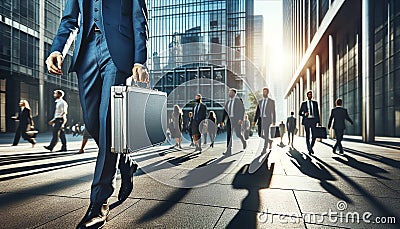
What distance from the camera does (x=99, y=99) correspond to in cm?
240

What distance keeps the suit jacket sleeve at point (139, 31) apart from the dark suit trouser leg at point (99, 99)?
0.68 ft

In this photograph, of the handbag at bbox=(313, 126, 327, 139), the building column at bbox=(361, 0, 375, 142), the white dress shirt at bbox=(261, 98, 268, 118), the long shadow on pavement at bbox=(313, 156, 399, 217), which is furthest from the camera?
the building column at bbox=(361, 0, 375, 142)

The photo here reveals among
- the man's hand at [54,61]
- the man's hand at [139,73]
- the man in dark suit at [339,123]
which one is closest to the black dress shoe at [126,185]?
the man's hand at [139,73]

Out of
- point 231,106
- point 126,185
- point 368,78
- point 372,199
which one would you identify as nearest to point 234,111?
point 231,106

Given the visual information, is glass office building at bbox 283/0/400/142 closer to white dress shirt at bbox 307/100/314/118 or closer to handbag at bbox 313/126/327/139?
handbag at bbox 313/126/327/139

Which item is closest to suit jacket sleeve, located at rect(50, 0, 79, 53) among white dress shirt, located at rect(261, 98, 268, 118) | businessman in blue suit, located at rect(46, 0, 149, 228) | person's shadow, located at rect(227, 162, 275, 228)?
businessman in blue suit, located at rect(46, 0, 149, 228)

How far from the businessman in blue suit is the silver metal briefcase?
0.73 ft

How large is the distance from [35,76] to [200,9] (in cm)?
2048

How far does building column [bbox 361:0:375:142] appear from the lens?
1417 centimetres

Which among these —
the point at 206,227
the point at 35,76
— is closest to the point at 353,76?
the point at 206,227

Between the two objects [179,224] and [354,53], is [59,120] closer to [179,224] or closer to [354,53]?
[179,224]

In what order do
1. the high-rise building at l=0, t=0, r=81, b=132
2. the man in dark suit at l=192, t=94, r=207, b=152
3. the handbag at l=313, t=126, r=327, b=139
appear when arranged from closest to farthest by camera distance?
the handbag at l=313, t=126, r=327, b=139 < the man in dark suit at l=192, t=94, r=207, b=152 < the high-rise building at l=0, t=0, r=81, b=132

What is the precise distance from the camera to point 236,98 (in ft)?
25.4

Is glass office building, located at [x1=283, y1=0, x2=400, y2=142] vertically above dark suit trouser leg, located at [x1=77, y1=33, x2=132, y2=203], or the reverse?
glass office building, located at [x1=283, y1=0, x2=400, y2=142]
